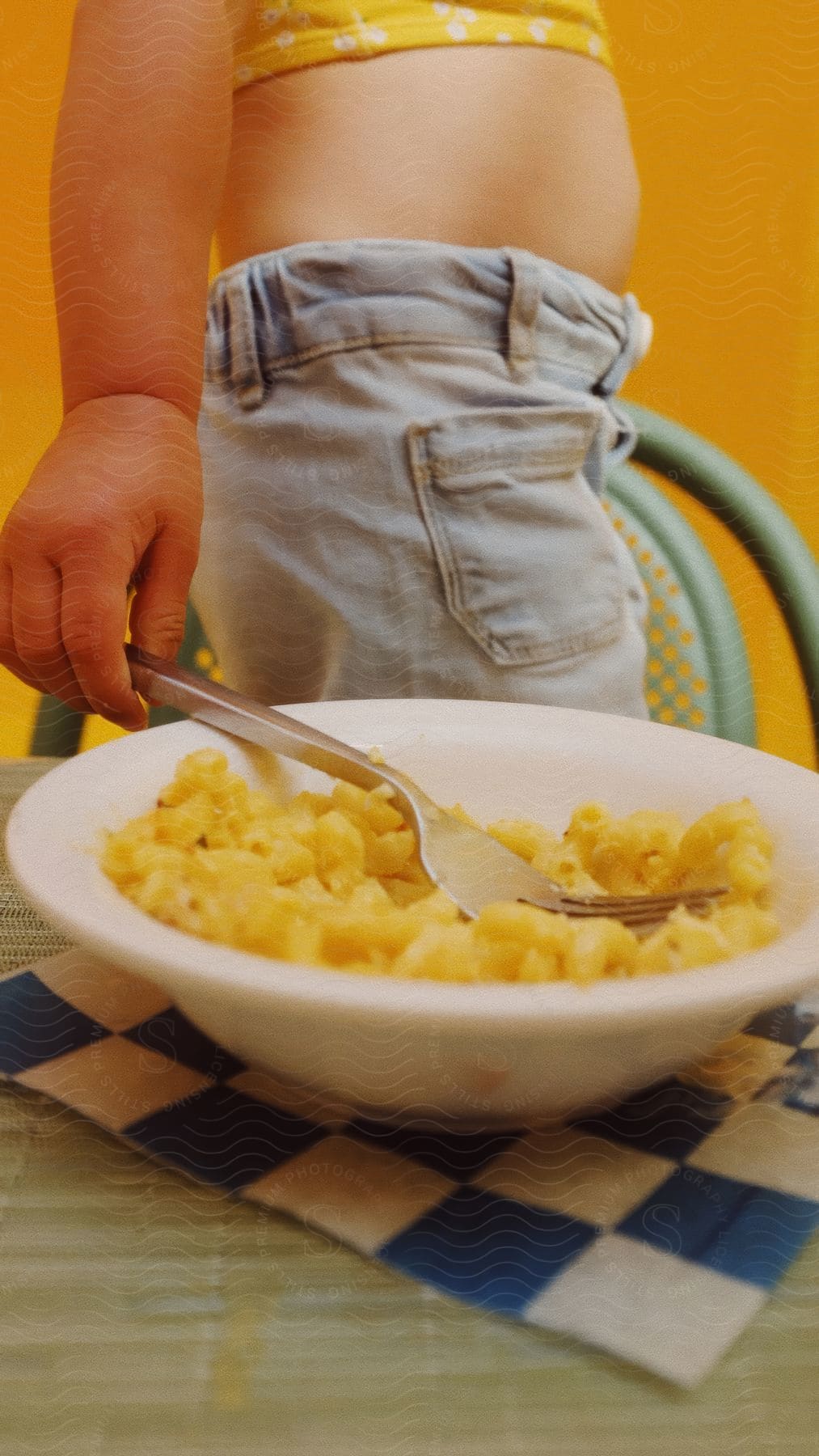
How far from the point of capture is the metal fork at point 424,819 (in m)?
0.28

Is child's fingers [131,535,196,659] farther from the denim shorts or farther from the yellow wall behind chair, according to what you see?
the denim shorts

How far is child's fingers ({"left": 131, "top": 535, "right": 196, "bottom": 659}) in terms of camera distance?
384 millimetres

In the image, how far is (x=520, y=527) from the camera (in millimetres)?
565

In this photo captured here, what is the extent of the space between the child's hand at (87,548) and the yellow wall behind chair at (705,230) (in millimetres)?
24

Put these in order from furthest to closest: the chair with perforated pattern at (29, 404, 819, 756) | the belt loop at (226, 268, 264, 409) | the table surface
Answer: the chair with perforated pattern at (29, 404, 819, 756)
the belt loop at (226, 268, 264, 409)
the table surface

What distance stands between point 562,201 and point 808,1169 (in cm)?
45

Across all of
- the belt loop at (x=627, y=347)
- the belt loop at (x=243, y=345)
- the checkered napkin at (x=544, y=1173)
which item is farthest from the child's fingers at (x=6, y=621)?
the belt loop at (x=627, y=347)

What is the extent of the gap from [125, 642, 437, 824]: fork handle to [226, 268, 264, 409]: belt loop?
0.21m

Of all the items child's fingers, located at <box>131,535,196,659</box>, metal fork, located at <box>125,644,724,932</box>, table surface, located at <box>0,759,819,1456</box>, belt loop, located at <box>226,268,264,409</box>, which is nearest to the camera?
table surface, located at <box>0,759,819,1456</box>

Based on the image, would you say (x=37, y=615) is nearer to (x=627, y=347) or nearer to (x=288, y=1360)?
(x=288, y=1360)

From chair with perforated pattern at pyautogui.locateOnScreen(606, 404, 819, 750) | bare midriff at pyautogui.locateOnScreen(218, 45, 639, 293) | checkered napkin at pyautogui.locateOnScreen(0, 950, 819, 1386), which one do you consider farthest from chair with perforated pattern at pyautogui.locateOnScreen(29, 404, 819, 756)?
checkered napkin at pyautogui.locateOnScreen(0, 950, 819, 1386)

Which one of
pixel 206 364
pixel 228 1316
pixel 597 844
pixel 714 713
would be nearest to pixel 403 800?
pixel 597 844

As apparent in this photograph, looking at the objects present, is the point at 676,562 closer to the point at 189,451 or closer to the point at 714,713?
the point at 714,713

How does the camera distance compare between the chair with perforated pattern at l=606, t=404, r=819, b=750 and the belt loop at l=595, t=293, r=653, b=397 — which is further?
the chair with perforated pattern at l=606, t=404, r=819, b=750
